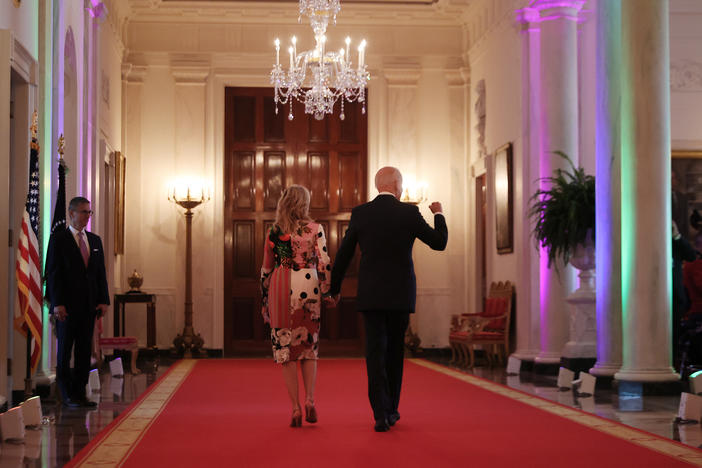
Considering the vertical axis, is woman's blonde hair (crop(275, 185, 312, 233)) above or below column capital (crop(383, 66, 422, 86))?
below

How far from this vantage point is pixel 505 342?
498 inches

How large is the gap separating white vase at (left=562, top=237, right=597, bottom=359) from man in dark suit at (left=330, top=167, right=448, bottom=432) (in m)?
4.55

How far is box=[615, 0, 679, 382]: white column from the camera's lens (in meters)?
8.49

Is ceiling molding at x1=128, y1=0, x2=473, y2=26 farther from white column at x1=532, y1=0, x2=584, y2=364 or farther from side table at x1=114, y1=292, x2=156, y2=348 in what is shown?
side table at x1=114, y1=292, x2=156, y2=348

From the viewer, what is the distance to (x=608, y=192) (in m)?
9.16

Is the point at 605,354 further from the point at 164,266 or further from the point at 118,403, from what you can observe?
the point at 164,266

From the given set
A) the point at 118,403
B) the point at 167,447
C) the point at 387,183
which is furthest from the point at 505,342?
the point at 167,447

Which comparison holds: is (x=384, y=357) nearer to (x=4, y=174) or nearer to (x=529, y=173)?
(x=4, y=174)

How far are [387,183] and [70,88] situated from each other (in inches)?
229

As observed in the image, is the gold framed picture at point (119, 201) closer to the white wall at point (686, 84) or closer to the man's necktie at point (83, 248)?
the man's necktie at point (83, 248)

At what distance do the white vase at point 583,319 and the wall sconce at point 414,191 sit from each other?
4839 mm

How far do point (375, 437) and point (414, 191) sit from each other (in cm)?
965

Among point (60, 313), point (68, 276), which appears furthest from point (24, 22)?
point (60, 313)

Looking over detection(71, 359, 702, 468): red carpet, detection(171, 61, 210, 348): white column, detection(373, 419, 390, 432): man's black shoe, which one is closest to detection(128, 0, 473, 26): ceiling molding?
detection(171, 61, 210, 348): white column
